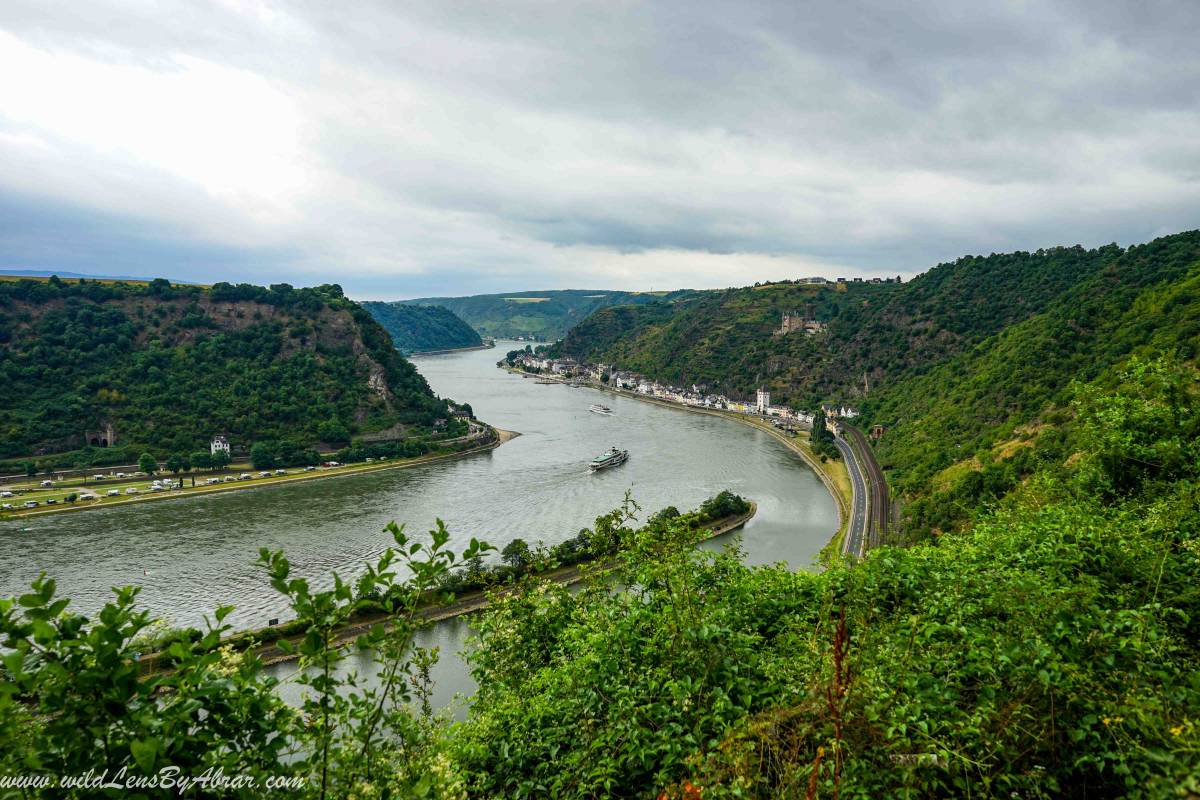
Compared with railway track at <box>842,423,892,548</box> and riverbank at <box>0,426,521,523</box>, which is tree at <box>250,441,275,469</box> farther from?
railway track at <box>842,423,892,548</box>

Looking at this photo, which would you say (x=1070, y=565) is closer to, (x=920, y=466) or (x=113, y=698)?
(x=113, y=698)

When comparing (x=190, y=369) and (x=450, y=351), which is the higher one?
(x=450, y=351)

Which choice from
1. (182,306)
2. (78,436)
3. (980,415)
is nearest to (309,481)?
(78,436)

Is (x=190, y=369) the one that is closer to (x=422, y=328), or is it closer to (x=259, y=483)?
(x=259, y=483)

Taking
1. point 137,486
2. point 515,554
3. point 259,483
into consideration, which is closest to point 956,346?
point 515,554

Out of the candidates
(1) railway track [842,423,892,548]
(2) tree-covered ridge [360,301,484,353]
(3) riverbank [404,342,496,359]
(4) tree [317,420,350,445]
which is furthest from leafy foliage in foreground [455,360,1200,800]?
(2) tree-covered ridge [360,301,484,353]
